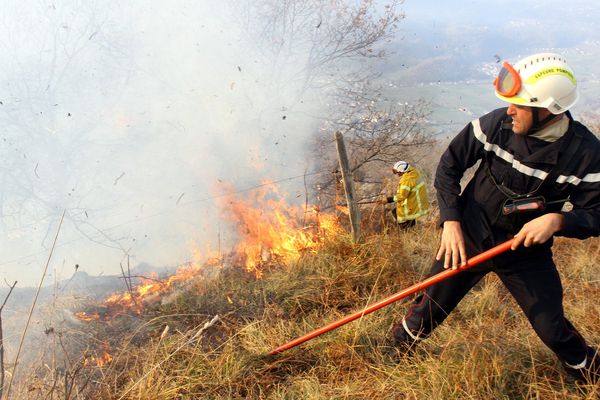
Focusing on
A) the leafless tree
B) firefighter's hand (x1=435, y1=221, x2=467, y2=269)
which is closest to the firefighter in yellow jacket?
firefighter's hand (x1=435, y1=221, x2=467, y2=269)

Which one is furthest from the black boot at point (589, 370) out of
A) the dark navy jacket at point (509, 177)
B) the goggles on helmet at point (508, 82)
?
the goggles on helmet at point (508, 82)

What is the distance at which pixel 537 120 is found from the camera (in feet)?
5.93

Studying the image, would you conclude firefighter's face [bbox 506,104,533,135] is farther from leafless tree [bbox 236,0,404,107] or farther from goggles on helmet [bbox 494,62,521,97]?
leafless tree [bbox 236,0,404,107]

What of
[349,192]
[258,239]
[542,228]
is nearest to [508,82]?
[542,228]

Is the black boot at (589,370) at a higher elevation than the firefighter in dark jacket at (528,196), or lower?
lower

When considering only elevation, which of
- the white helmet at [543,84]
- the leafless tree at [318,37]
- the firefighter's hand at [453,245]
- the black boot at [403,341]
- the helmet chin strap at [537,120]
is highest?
the leafless tree at [318,37]

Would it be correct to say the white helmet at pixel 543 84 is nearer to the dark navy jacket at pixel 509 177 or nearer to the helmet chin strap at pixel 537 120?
the helmet chin strap at pixel 537 120

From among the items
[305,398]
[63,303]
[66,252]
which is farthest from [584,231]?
[66,252]

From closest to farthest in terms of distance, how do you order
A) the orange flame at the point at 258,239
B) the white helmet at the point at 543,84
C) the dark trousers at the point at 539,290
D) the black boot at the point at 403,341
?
the white helmet at the point at 543,84, the dark trousers at the point at 539,290, the black boot at the point at 403,341, the orange flame at the point at 258,239

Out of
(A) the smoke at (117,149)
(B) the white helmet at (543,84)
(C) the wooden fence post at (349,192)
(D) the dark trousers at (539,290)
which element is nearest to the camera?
(B) the white helmet at (543,84)

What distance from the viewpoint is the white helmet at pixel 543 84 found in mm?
1746

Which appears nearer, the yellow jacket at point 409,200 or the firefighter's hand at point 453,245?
the firefighter's hand at point 453,245

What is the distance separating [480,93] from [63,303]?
79.1 metres

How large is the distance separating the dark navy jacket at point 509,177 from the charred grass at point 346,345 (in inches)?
30.8
